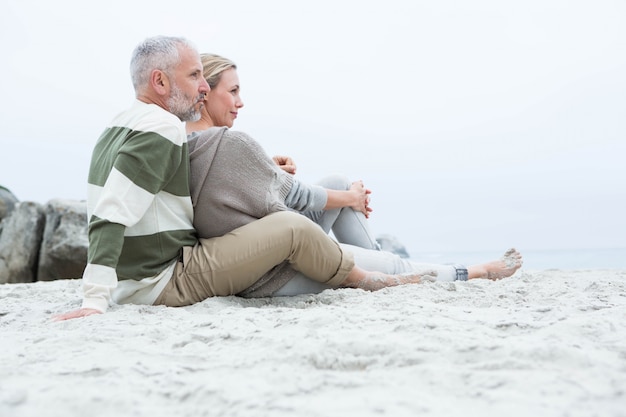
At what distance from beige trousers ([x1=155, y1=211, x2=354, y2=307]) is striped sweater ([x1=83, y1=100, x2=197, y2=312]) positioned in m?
0.07

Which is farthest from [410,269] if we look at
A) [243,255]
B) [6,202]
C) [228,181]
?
[6,202]

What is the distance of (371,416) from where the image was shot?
3.52ft

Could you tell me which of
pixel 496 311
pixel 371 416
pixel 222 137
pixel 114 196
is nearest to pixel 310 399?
pixel 371 416

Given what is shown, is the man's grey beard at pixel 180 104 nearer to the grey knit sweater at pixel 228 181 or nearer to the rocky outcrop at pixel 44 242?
the grey knit sweater at pixel 228 181

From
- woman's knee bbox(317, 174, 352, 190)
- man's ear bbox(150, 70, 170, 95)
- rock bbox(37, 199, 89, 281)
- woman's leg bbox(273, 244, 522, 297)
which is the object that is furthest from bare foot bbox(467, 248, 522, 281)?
rock bbox(37, 199, 89, 281)

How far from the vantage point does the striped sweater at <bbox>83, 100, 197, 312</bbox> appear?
6.91 feet

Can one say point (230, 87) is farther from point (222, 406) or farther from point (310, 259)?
point (222, 406)

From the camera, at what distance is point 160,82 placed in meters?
2.42

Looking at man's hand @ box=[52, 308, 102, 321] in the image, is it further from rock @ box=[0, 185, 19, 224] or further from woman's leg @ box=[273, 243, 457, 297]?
rock @ box=[0, 185, 19, 224]

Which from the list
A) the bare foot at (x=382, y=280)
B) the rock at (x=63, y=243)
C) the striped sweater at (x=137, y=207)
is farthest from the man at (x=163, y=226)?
the rock at (x=63, y=243)

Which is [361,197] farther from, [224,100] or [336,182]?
[224,100]

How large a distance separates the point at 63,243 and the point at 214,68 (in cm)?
402

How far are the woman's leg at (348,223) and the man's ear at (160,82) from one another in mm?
1039

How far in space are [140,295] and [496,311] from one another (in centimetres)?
146
